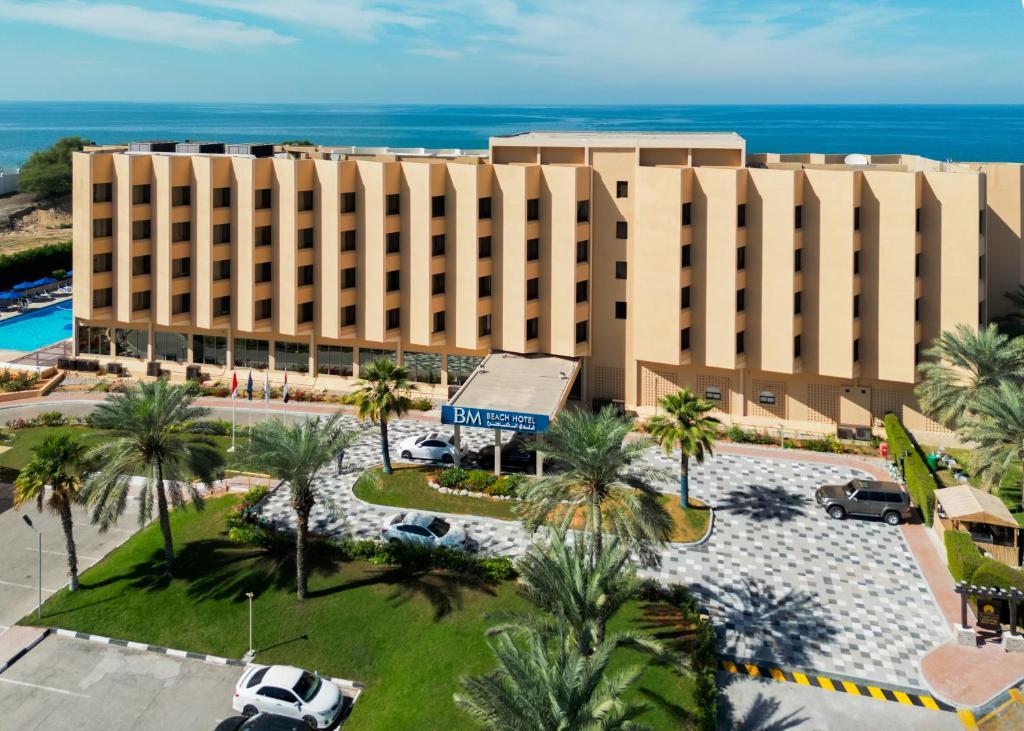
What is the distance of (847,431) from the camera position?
171ft

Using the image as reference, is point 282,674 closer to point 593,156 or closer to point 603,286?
point 603,286

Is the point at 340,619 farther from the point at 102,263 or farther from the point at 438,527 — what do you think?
the point at 102,263

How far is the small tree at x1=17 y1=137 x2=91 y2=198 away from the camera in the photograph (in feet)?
452

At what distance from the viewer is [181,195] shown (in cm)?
5966

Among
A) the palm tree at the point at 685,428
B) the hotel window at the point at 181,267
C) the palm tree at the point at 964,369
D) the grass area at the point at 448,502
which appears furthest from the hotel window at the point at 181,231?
the palm tree at the point at 964,369

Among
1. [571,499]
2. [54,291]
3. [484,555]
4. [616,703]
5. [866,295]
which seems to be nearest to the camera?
[616,703]

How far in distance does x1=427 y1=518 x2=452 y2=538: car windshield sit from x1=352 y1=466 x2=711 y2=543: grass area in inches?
108

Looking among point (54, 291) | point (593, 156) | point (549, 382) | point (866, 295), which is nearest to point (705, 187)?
point (593, 156)

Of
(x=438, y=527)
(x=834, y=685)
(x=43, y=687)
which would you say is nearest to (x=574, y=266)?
(x=438, y=527)

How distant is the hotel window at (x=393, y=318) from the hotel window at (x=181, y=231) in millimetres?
15700

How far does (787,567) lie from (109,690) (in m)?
27.1

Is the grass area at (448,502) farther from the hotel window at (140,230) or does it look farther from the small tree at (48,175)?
the small tree at (48,175)

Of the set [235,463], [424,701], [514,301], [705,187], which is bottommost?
[424,701]

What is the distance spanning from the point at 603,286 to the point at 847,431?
17.3 metres
